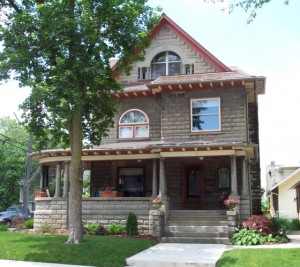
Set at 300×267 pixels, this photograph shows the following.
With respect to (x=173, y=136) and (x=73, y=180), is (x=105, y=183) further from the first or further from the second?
(x=73, y=180)

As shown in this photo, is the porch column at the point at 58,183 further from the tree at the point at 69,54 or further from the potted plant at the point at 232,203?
the potted plant at the point at 232,203

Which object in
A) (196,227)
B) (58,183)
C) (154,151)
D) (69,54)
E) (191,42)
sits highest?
(191,42)

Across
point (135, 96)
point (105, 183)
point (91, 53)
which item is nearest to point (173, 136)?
point (135, 96)

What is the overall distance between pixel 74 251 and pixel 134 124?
1018 centimetres

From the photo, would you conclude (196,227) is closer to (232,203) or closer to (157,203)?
(232,203)

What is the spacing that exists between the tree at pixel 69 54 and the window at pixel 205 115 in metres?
5.87

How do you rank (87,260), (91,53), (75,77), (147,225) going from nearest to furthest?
(87,260)
(75,77)
(91,53)
(147,225)

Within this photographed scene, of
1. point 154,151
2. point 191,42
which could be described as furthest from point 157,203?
point 191,42

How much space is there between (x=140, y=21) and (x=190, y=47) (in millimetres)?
6772

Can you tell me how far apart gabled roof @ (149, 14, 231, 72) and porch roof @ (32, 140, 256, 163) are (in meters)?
4.23

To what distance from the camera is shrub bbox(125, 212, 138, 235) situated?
16.8 meters

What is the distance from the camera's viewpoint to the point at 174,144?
58.3 ft

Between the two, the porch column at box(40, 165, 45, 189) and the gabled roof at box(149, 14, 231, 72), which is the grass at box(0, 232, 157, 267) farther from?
the gabled roof at box(149, 14, 231, 72)

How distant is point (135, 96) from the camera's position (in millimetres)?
21125
